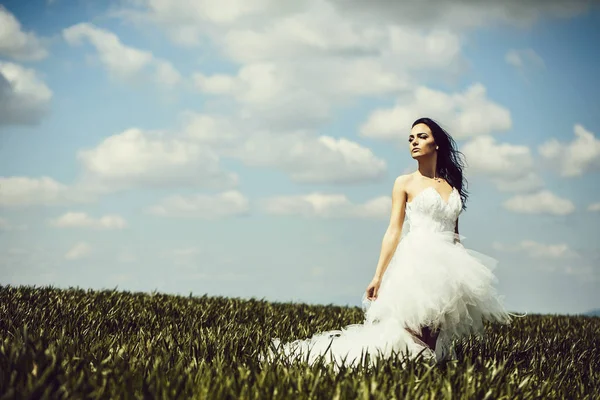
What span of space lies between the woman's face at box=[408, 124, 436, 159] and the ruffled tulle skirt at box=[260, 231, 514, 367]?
0.98 metres

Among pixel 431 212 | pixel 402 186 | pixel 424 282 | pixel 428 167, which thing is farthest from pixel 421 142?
pixel 424 282

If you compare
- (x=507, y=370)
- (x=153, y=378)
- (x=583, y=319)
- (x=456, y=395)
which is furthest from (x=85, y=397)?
(x=583, y=319)

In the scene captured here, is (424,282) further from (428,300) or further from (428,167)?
(428,167)

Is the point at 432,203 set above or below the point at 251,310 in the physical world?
above

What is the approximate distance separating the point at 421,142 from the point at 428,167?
306 mm

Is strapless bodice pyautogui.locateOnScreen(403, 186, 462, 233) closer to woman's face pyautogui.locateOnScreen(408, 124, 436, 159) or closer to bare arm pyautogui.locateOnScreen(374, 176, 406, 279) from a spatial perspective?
bare arm pyautogui.locateOnScreen(374, 176, 406, 279)

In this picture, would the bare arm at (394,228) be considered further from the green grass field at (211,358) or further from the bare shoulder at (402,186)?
→ the green grass field at (211,358)

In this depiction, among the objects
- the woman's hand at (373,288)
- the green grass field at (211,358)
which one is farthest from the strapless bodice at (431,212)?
the green grass field at (211,358)

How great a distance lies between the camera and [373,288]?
21.4ft

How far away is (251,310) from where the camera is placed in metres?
11.0

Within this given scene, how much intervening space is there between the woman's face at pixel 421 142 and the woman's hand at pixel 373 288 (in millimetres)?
1538

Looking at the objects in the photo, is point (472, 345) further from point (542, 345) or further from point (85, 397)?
point (85, 397)

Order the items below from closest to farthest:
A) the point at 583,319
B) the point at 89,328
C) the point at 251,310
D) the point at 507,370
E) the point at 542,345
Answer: the point at 507,370
the point at 89,328
the point at 542,345
the point at 251,310
the point at 583,319

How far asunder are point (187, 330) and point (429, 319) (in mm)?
3535
